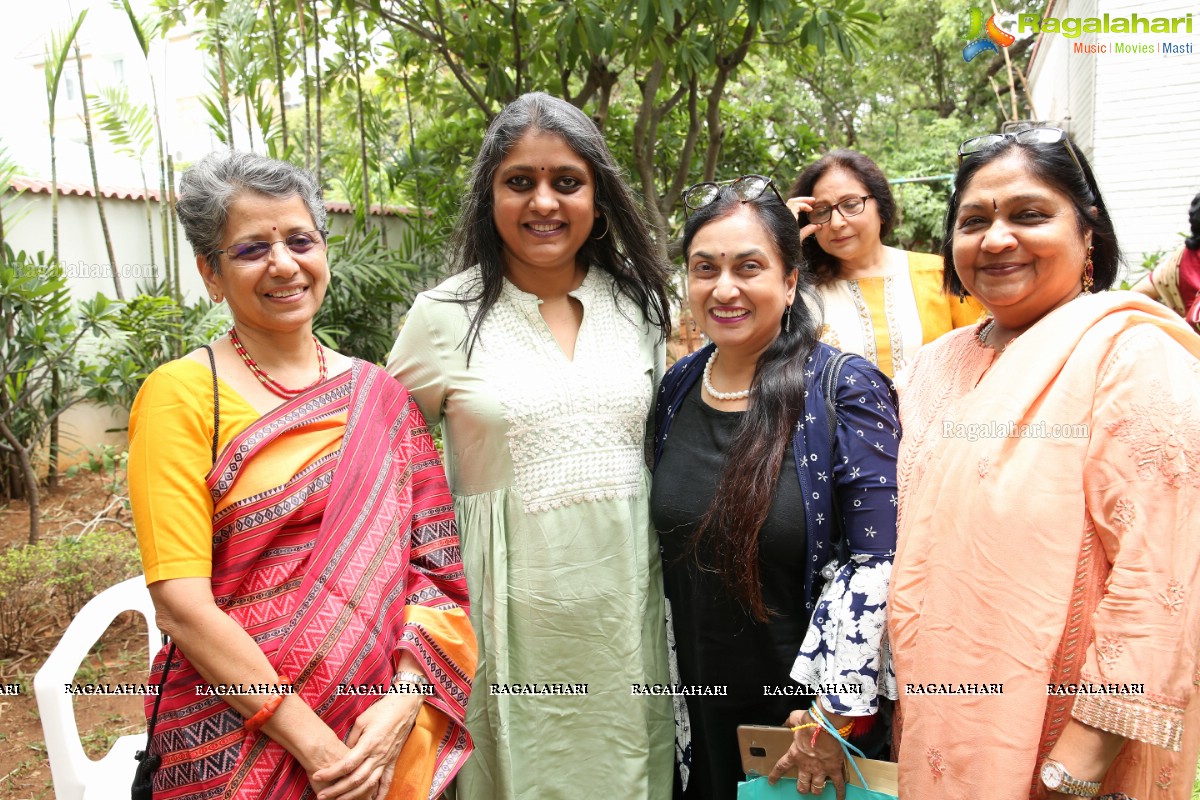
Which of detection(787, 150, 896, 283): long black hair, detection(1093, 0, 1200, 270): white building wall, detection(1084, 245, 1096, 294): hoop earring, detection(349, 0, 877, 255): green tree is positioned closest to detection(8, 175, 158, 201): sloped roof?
detection(349, 0, 877, 255): green tree

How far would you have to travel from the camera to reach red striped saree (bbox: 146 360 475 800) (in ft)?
5.11

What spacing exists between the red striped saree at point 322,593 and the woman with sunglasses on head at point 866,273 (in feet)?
5.02

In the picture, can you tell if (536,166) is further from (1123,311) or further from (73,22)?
(73,22)

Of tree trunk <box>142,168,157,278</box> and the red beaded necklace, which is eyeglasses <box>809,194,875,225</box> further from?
tree trunk <box>142,168,157,278</box>

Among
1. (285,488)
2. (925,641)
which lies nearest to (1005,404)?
(925,641)

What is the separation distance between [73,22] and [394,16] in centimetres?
163

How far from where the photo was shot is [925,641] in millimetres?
1544

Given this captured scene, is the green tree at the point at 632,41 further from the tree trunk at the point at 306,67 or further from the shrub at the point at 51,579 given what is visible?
the shrub at the point at 51,579

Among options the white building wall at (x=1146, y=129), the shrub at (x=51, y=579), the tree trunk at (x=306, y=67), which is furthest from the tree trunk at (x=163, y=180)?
the white building wall at (x=1146, y=129)

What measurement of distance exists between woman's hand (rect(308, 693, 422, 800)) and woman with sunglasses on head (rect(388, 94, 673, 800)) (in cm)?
37

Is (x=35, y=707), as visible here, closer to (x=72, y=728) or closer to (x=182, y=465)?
(x=72, y=728)

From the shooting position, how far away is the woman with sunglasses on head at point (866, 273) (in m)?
2.72

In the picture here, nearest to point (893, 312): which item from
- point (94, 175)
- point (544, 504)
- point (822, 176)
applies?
point (822, 176)

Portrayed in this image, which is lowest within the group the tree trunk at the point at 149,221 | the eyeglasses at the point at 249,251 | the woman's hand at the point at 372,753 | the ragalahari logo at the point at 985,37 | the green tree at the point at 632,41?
the woman's hand at the point at 372,753
